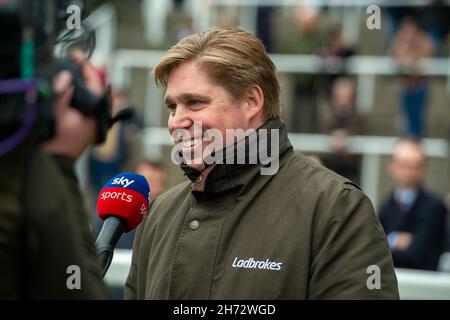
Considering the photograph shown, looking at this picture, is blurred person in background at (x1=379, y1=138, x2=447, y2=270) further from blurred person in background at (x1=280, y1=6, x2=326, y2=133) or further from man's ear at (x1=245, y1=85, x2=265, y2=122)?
man's ear at (x1=245, y1=85, x2=265, y2=122)

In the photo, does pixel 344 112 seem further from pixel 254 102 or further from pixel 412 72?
pixel 254 102

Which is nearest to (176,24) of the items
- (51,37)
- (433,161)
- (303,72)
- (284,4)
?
(284,4)

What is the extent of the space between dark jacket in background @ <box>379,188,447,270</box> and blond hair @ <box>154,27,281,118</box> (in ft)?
14.5

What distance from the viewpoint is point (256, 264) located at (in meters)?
3.29

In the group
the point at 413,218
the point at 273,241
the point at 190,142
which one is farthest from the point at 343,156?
the point at 273,241

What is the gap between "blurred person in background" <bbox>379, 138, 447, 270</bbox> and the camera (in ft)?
→ 25.6

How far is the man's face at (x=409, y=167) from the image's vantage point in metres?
8.20

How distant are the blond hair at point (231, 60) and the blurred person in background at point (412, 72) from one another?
7302 mm

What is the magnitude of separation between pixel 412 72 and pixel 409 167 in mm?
3126

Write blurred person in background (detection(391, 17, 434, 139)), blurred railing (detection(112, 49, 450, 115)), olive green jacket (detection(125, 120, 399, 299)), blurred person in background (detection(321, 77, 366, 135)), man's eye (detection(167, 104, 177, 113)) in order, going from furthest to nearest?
blurred railing (detection(112, 49, 450, 115)), blurred person in background (detection(321, 77, 366, 135)), blurred person in background (detection(391, 17, 434, 139)), man's eye (detection(167, 104, 177, 113)), olive green jacket (detection(125, 120, 399, 299))

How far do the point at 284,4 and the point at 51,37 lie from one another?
35.3ft

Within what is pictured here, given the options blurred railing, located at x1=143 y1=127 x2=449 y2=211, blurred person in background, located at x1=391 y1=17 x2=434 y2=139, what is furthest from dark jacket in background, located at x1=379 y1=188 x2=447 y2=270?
blurred railing, located at x1=143 y1=127 x2=449 y2=211

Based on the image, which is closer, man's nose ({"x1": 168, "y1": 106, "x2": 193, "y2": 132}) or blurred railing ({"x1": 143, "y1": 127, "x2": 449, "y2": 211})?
man's nose ({"x1": 168, "y1": 106, "x2": 193, "y2": 132})

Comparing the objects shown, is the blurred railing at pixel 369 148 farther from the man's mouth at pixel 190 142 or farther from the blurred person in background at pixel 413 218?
the man's mouth at pixel 190 142
